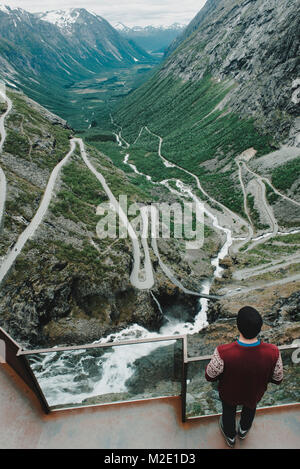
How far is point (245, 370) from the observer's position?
4340 millimetres

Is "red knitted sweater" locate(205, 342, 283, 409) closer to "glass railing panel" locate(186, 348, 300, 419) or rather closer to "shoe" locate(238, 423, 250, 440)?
"glass railing panel" locate(186, 348, 300, 419)

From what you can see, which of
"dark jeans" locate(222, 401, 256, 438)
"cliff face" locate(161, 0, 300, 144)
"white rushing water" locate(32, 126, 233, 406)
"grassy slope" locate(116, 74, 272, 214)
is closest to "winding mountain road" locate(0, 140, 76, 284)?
"white rushing water" locate(32, 126, 233, 406)

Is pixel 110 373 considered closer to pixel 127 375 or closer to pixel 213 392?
pixel 127 375

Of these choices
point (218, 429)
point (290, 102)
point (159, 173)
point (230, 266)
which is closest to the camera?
point (218, 429)

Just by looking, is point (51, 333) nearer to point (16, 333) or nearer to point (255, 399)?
point (16, 333)

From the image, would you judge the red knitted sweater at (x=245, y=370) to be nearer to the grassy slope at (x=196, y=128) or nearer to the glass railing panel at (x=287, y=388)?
the glass railing panel at (x=287, y=388)

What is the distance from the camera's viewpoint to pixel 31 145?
46.3 metres

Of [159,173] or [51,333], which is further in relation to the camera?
[159,173]

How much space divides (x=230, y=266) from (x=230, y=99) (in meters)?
88.3

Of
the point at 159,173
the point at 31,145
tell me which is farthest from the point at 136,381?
the point at 159,173

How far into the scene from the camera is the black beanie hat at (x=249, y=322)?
4098mm

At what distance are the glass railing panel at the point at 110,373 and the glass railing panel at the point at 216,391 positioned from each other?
0.97 ft

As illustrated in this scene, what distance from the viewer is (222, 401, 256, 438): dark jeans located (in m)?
4.87

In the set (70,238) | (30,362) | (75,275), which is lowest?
(75,275)
